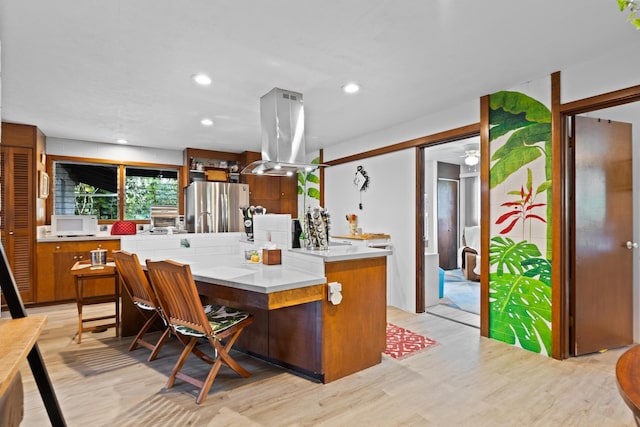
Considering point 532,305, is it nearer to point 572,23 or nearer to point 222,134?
point 572,23

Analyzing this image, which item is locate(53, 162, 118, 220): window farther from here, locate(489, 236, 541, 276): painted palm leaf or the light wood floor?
locate(489, 236, 541, 276): painted palm leaf

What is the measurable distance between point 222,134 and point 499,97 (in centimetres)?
360

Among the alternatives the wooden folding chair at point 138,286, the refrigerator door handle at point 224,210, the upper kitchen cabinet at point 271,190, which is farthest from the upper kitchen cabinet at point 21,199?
the upper kitchen cabinet at point 271,190

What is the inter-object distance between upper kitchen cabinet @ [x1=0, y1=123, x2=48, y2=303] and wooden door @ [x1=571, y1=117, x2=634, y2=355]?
6126mm

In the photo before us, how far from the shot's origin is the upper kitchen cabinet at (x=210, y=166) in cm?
593

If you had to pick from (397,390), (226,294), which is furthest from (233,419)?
(397,390)

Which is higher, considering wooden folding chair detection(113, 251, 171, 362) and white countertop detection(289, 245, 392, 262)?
white countertop detection(289, 245, 392, 262)

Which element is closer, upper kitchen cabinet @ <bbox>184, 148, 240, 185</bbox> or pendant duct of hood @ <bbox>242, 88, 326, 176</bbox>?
pendant duct of hood @ <bbox>242, 88, 326, 176</bbox>

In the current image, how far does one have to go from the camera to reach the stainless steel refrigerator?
552 cm

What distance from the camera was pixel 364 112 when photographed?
393 centimetres

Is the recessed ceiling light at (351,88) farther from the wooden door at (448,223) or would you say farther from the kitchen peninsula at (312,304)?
the wooden door at (448,223)

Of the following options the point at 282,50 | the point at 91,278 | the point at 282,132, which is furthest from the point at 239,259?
the point at 282,50

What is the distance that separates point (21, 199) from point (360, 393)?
4843 millimetres

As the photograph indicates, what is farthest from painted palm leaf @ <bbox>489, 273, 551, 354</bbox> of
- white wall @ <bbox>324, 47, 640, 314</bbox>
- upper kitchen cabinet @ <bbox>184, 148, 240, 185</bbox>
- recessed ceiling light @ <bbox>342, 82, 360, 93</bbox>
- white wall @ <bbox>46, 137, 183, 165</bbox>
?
white wall @ <bbox>46, 137, 183, 165</bbox>
